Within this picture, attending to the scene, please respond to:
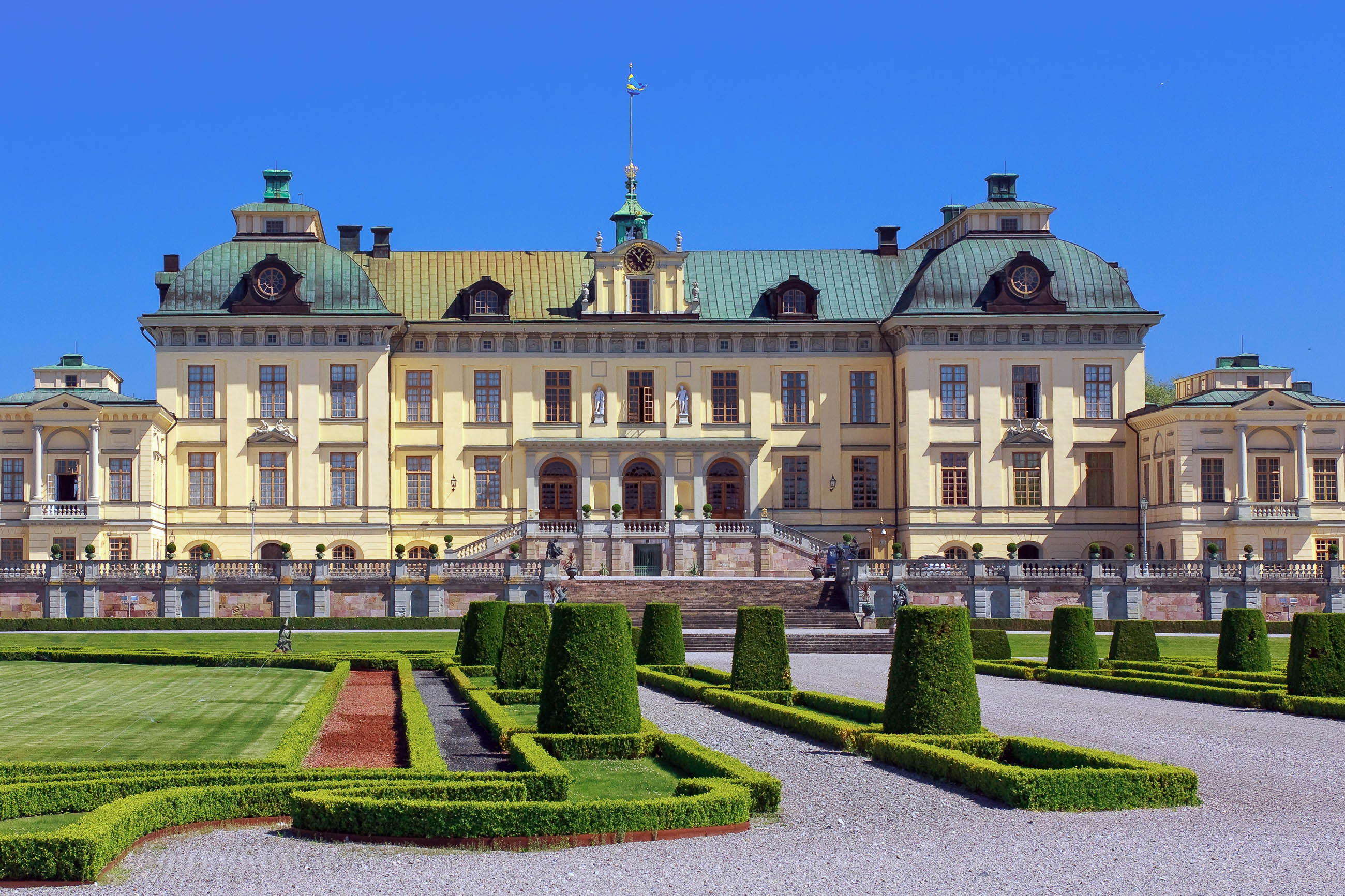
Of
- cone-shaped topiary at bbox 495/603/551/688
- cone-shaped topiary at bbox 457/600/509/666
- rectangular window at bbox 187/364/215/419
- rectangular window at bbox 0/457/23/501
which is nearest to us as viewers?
cone-shaped topiary at bbox 495/603/551/688

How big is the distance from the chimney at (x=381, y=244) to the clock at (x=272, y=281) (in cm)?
533

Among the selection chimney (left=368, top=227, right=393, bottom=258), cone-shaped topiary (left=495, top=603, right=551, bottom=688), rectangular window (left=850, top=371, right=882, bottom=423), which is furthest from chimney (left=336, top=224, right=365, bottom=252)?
cone-shaped topiary (left=495, top=603, right=551, bottom=688)

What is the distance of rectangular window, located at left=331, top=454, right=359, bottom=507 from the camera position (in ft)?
186

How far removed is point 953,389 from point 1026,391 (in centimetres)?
276

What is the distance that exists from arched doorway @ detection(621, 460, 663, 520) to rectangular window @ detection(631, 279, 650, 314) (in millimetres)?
5612

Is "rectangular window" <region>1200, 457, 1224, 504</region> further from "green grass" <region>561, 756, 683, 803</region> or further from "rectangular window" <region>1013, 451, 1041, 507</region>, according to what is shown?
"green grass" <region>561, 756, 683, 803</region>

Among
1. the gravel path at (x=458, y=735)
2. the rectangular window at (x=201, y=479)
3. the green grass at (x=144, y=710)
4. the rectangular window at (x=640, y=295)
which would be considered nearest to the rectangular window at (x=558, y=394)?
the rectangular window at (x=640, y=295)

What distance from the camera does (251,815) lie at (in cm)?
1384

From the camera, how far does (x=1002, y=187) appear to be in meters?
62.6

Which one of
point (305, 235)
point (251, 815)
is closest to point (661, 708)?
point (251, 815)

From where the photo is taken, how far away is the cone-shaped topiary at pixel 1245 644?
29531mm

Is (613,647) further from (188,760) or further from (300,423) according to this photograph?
(300,423)

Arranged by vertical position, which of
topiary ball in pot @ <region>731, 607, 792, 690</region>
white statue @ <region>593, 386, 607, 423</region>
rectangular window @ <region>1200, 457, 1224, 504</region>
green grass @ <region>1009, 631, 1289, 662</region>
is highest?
white statue @ <region>593, 386, 607, 423</region>

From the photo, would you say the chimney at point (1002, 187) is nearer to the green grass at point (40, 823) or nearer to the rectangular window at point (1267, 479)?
the rectangular window at point (1267, 479)
